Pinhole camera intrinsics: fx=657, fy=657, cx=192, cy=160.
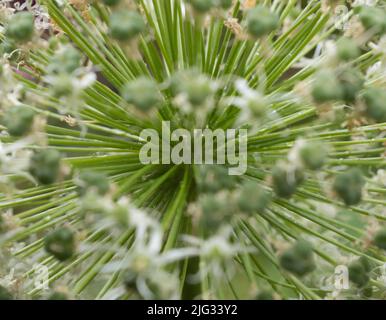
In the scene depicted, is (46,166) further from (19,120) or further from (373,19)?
(373,19)

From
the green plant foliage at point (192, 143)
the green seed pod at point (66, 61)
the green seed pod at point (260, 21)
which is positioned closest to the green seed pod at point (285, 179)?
the green plant foliage at point (192, 143)

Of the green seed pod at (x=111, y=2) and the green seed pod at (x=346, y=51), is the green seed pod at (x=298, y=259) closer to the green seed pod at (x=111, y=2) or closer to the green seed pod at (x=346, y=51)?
the green seed pod at (x=346, y=51)

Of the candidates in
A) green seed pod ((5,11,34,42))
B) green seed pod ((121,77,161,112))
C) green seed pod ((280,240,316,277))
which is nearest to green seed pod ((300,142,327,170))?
green seed pod ((280,240,316,277))

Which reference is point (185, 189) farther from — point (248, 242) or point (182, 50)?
point (182, 50)

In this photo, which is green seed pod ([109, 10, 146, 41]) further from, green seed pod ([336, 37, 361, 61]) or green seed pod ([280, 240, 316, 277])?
green seed pod ([280, 240, 316, 277])

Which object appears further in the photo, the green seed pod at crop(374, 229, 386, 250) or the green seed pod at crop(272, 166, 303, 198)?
the green seed pod at crop(374, 229, 386, 250)
